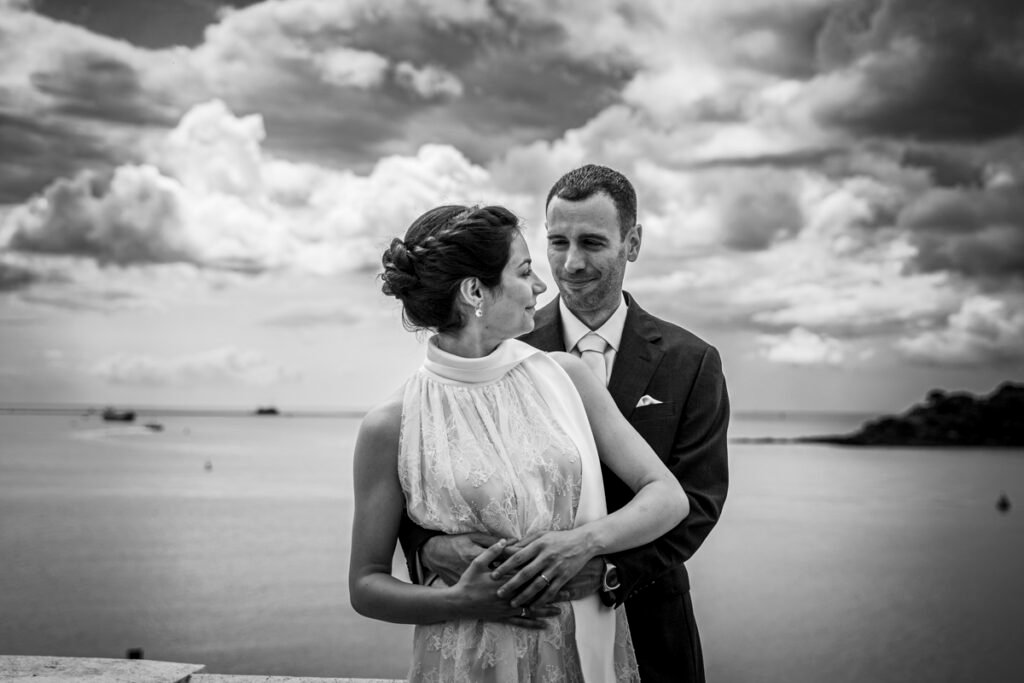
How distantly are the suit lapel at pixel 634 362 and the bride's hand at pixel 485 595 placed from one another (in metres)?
0.88

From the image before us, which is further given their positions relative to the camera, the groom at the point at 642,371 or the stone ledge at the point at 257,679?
the stone ledge at the point at 257,679

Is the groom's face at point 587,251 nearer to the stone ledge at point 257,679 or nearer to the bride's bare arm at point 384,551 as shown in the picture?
the bride's bare arm at point 384,551

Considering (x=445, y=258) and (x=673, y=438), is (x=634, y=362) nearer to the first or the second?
(x=673, y=438)

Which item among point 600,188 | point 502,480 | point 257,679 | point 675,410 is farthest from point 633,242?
point 257,679

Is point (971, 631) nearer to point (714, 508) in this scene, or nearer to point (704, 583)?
point (704, 583)

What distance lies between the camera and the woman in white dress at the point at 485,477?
2.58m

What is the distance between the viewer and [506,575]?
8.13ft

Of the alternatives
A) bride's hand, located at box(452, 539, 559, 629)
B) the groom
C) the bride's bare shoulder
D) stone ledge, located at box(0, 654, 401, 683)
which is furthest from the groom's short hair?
stone ledge, located at box(0, 654, 401, 683)

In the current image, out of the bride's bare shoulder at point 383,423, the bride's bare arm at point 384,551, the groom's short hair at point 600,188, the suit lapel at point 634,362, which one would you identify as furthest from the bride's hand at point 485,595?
the groom's short hair at point 600,188

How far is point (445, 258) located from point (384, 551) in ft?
2.72

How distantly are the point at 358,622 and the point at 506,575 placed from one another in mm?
31919

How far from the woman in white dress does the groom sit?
258 millimetres

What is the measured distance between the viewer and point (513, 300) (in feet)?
8.73

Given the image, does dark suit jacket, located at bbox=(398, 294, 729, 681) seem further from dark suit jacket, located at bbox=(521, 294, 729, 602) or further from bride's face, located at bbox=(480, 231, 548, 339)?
bride's face, located at bbox=(480, 231, 548, 339)
